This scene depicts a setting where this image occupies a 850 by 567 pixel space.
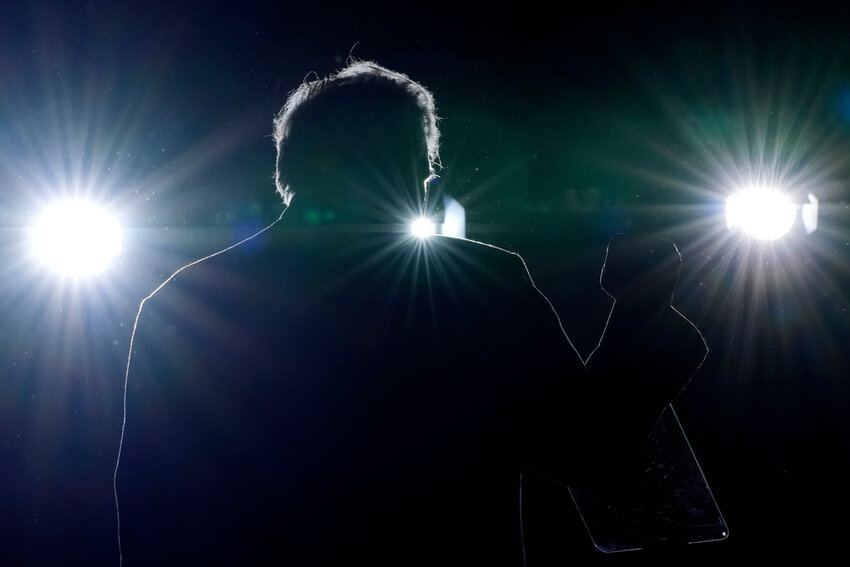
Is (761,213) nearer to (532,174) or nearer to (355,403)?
(532,174)

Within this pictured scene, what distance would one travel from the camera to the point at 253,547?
2.15ft

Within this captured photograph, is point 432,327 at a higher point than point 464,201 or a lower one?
lower

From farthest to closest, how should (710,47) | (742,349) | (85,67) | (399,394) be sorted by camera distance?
1. (742,349)
2. (710,47)
3. (85,67)
4. (399,394)

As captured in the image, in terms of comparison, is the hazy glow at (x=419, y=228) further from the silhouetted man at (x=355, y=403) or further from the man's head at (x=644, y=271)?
the man's head at (x=644, y=271)

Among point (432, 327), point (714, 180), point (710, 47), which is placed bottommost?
point (432, 327)

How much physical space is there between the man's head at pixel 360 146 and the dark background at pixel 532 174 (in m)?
1.34

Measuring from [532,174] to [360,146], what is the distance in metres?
1.50

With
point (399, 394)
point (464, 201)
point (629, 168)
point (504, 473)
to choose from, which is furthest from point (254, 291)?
point (629, 168)

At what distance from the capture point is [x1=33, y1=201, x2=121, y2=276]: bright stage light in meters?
1.69

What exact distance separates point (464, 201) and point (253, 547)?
5.27ft

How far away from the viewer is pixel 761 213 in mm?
2053

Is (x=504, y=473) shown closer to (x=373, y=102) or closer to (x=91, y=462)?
(x=373, y=102)

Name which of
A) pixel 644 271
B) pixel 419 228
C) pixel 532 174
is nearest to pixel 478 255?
pixel 419 228

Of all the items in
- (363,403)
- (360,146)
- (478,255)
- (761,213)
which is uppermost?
(761,213)
